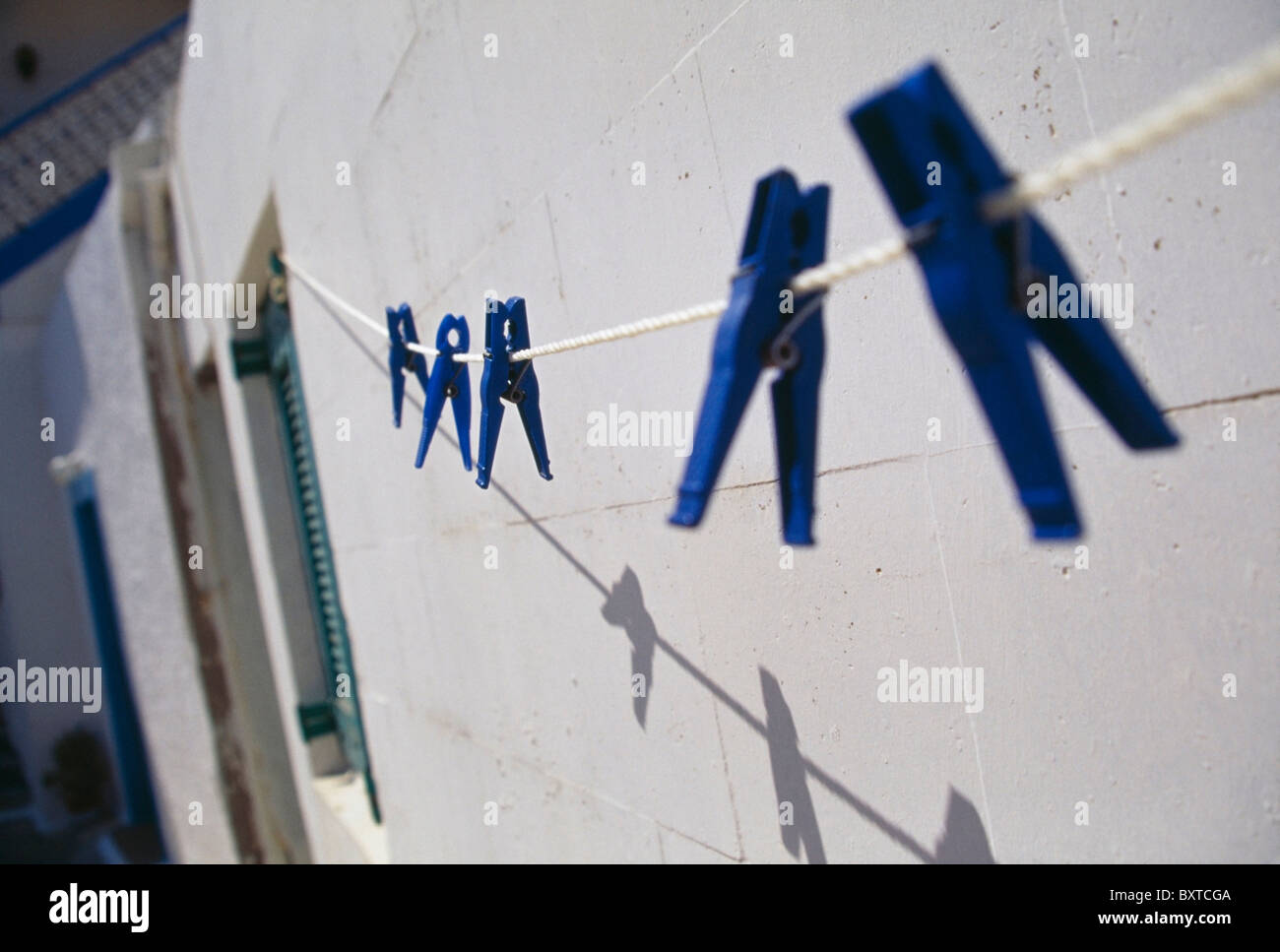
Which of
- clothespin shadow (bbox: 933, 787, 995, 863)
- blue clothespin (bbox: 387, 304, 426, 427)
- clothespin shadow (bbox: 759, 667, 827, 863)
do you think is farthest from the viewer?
blue clothespin (bbox: 387, 304, 426, 427)

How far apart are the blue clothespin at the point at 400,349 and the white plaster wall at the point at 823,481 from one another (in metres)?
0.25

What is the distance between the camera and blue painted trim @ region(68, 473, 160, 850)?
9.73 meters

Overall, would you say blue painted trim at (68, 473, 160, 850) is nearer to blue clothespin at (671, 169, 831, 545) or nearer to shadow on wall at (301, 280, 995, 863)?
shadow on wall at (301, 280, 995, 863)

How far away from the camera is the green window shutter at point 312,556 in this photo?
516 cm

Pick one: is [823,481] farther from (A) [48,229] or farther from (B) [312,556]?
(A) [48,229]

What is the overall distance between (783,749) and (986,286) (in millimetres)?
1207

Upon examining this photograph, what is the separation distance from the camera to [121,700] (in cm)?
984

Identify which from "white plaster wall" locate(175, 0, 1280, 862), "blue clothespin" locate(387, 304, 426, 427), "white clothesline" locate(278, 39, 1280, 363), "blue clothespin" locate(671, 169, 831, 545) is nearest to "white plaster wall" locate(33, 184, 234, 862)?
"white plaster wall" locate(175, 0, 1280, 862)

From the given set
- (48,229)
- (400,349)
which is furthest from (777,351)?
(48,229)

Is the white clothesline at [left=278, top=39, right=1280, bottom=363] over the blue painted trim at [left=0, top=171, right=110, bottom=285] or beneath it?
beneath

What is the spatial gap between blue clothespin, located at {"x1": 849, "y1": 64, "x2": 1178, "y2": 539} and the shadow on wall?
2.79 ft

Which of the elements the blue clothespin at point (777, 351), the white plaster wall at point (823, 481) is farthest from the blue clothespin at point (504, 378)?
the blue clothespin at point (777, 351)

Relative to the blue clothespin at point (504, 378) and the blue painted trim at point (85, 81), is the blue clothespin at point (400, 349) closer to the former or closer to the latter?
the blue clothespin at point (504, 378)
